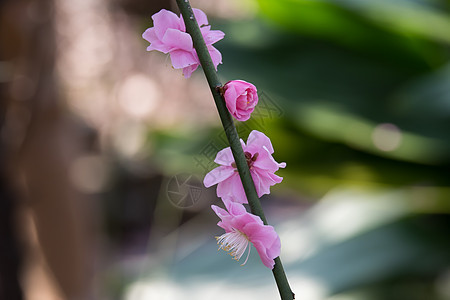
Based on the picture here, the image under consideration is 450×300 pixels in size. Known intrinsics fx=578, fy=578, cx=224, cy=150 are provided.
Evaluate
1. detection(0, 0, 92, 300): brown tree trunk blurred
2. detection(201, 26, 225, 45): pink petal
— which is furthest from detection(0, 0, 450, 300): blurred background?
detection(201, 26, 225, 45): pink petal

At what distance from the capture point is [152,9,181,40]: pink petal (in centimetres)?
14

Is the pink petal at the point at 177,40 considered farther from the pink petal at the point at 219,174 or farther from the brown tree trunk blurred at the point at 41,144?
the brown tree trunk blurred at the point at 41,144

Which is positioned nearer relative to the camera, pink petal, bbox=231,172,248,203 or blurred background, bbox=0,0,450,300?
pink petal, bbox=231,172,248,203

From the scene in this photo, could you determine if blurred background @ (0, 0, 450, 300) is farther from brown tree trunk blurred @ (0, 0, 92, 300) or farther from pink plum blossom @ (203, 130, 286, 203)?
pink plum blossom @ (203, 130, 286, 203)

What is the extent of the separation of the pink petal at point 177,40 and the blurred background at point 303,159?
66 centimetres

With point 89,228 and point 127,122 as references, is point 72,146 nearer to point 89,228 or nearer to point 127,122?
point 89,228

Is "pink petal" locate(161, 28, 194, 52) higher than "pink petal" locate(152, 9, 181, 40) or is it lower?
lower

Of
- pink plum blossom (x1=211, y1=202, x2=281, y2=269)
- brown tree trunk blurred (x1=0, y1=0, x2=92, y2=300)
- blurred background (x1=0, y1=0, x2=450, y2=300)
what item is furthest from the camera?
brown tree trunk blurred (x1=0, y1=0, x2=92, y2=300)

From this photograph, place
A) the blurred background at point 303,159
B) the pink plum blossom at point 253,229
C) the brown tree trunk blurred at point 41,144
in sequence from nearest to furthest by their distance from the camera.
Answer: the pink plum blossom at point 253,229, the blurred background at point 303,159, the brown tree trunk blurred at point 41,144

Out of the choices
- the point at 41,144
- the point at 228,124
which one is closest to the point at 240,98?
the point at 228,124

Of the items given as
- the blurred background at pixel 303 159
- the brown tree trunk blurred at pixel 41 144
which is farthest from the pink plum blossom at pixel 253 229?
the brown tree trunk blurred at pixel 41 144

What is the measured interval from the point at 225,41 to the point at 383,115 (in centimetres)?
40

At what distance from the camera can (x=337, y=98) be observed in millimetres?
1251

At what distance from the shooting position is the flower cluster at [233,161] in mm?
138
